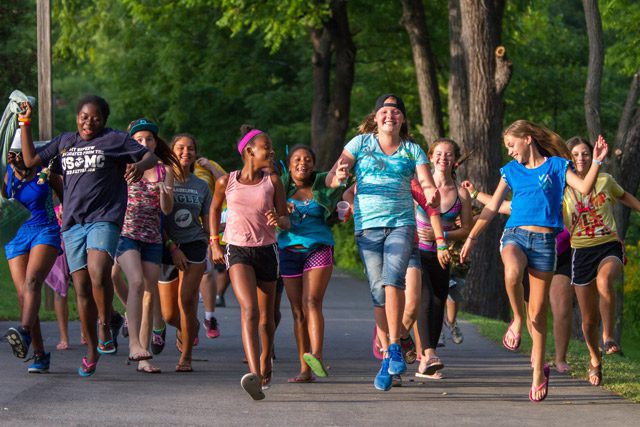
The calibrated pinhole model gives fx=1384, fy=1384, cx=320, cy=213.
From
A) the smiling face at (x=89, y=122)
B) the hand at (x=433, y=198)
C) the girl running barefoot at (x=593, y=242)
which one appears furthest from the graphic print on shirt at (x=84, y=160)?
the girl running barefoot at (x=593, y=242)

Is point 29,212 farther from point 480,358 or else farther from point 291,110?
point 291,110

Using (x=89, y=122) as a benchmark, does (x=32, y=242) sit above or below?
below

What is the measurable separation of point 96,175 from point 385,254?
2.04m

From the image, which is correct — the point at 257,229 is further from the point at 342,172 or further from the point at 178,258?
the point at 178,258

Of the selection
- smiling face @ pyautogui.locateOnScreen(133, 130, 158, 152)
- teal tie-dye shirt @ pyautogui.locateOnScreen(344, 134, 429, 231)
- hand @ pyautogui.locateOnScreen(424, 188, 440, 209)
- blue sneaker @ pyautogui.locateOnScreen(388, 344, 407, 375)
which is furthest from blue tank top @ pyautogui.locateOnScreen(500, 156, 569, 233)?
smiling face @ pyautogui.locateOnScreen(133, 130, 158, 152)

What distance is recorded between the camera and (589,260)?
1060 centimetres

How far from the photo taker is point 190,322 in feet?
34.8

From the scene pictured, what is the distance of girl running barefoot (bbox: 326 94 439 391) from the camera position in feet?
30.6

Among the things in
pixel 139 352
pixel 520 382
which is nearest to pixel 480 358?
pixel 520 382

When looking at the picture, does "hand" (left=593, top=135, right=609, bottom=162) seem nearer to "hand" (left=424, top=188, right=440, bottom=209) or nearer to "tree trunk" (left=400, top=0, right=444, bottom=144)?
"hand" (left=424, top=188, right=440, bottom=209)

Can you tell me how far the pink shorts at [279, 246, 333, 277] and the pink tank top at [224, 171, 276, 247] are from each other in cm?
46

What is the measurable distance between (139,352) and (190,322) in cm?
106

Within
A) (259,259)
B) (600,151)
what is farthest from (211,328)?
(600,151)

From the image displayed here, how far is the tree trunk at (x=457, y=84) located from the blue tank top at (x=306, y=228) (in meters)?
11.3
